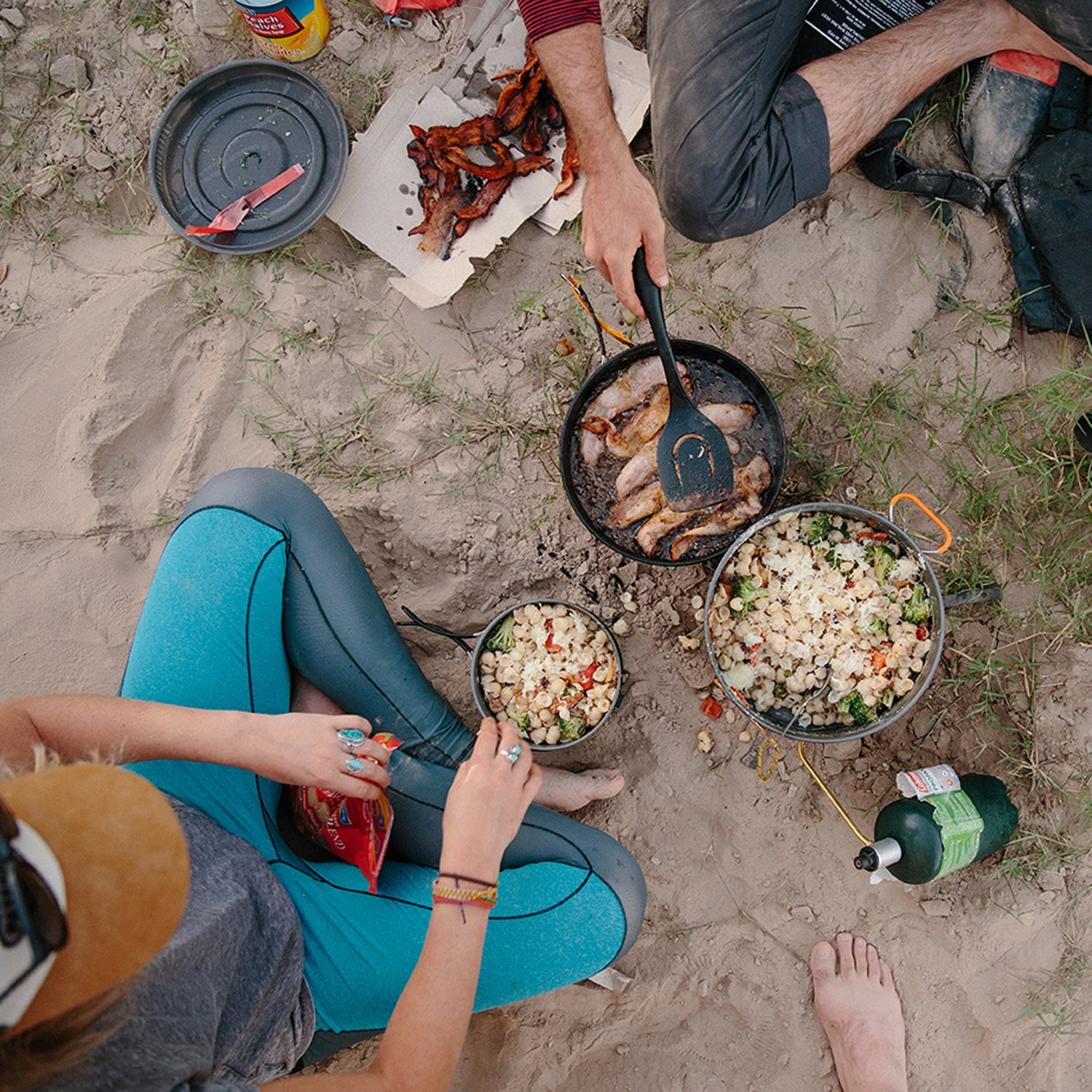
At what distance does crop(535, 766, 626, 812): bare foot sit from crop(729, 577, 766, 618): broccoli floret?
61cm

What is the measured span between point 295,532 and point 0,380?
54.4 inches

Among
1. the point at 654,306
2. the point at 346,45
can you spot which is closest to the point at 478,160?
the point at 346,45

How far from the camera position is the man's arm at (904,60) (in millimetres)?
2172

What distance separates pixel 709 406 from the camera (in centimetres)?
216

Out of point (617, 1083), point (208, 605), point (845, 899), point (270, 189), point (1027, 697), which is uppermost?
point (270, 189)

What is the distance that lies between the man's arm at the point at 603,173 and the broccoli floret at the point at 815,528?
2.39ft

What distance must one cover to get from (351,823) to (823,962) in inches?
57.6

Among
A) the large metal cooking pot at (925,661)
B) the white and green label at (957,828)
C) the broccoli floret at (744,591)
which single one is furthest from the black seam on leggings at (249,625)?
the white and green label at (957,828)

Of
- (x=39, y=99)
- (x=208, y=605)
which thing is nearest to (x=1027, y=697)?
(x=208, y=605)

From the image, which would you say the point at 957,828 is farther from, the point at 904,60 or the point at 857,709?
the point at 904,60

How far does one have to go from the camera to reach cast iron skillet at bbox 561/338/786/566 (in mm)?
2135

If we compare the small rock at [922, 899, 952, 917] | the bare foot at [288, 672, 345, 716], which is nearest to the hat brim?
the bare foot at [288, 672, 345, 716]

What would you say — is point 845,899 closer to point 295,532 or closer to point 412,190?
point 295,532

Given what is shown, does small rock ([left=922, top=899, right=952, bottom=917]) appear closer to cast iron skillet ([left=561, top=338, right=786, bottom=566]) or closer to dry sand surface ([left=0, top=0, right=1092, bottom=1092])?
dry sand surface ([left=0, top=0, right=1092, bottom=1092])
